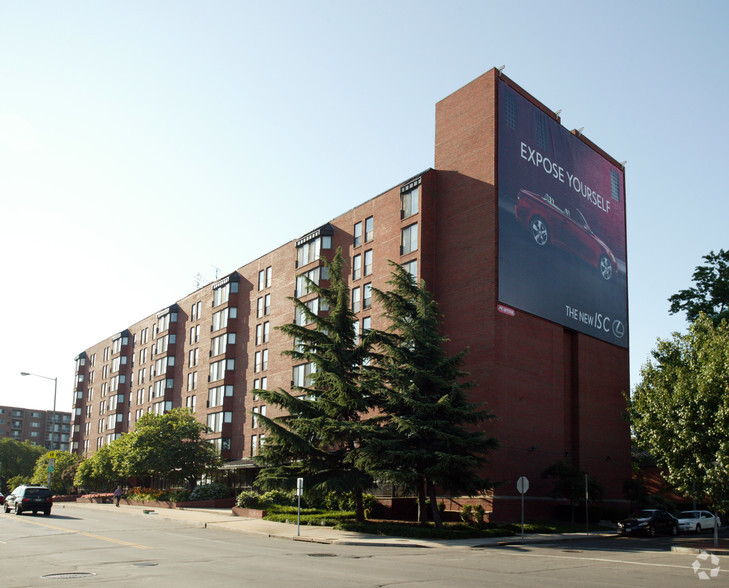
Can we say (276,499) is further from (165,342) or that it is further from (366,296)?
(165,342)

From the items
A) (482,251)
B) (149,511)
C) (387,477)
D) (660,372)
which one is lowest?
(149,511)

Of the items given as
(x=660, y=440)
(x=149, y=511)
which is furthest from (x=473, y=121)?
(x=149, y=511)

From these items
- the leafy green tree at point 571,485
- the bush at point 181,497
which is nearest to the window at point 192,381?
the bush at point 181,497

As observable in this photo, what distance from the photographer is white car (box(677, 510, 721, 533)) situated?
4106cm

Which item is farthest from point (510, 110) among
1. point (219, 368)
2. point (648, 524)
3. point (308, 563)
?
point (219, 368)

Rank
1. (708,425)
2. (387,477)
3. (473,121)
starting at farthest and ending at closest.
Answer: (473,121) → (387,477) → (708,425)

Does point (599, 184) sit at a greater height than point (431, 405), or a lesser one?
greater

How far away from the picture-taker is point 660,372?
111ft

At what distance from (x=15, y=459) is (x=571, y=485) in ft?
479

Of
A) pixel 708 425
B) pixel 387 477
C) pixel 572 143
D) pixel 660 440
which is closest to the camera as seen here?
pixel 708 425

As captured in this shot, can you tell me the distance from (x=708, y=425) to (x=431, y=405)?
1167 cm

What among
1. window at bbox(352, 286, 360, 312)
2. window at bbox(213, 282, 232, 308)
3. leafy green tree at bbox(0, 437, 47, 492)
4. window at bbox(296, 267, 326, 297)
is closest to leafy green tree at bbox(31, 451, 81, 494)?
window at bbox(213, 282, 232, 308)

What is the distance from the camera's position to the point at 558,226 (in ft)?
167

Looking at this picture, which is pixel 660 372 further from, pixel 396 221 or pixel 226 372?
pixel 226 372
